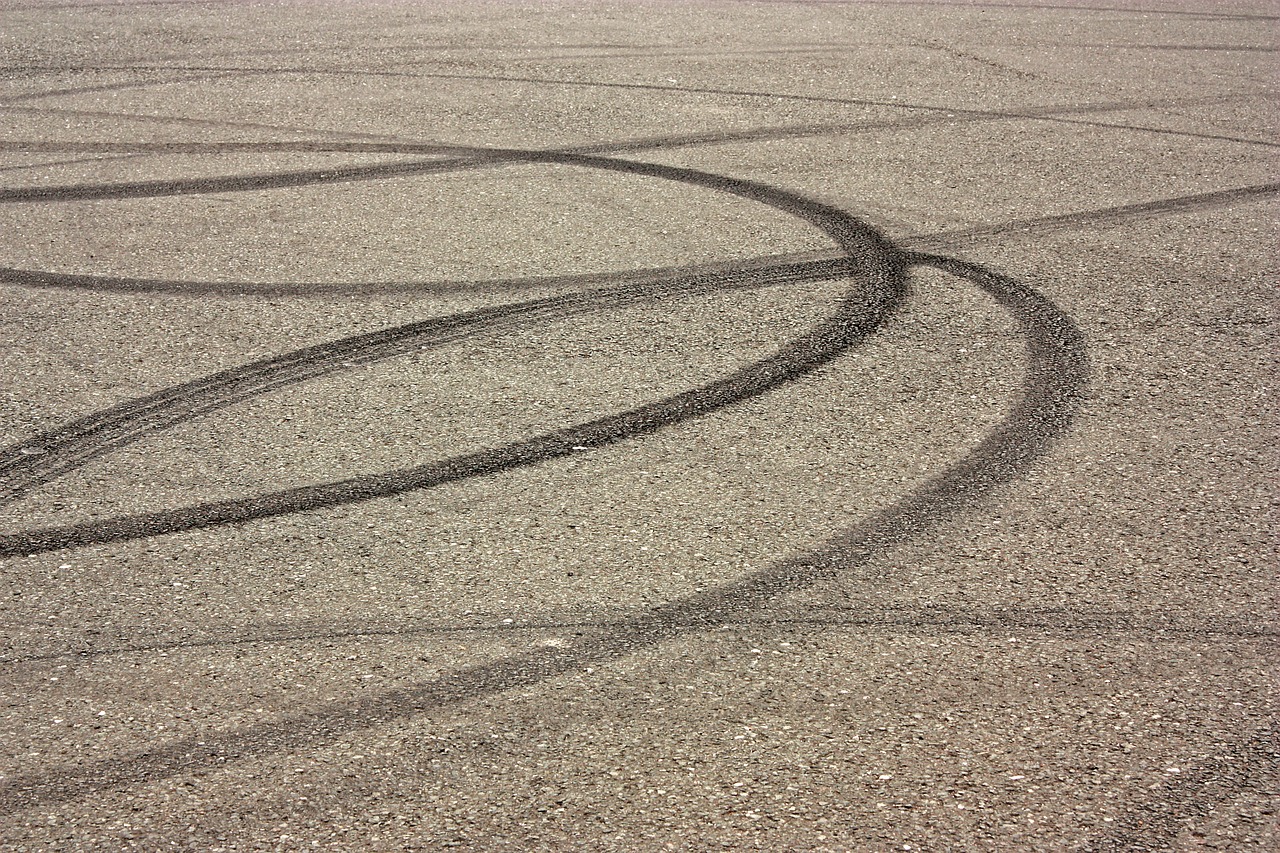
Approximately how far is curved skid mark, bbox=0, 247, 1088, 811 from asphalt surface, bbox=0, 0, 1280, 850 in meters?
0.01

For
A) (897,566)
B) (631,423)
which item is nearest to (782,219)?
(631,423)

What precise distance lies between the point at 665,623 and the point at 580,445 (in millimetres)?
1178

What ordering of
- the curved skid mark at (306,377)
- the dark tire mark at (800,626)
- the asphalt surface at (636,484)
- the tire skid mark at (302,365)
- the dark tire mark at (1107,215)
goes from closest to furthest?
the asphalt surface at (636,484)
the dark tire mark at (800,626)
the curved skid mark at (306,377)
the tire skid mark at (302,365)
the dark tire mark at (1107,215)

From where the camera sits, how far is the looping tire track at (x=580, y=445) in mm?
3258

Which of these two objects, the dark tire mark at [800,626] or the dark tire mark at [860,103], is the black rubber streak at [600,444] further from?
the dark tire mark at [860,103]

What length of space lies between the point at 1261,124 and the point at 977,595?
697 centimetres

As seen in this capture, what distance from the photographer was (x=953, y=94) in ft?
32.8

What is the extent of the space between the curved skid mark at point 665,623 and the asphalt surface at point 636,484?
1 centimetres

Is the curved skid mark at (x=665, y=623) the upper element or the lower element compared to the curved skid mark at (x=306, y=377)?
lower

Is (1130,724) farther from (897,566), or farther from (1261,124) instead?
(1261,124)

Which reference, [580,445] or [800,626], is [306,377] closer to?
[580,445]

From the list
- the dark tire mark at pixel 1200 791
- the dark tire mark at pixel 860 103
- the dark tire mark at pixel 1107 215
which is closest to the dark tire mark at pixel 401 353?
the dark tire mark at pixel 1107 215

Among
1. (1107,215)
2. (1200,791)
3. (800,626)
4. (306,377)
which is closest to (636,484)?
(800,626)

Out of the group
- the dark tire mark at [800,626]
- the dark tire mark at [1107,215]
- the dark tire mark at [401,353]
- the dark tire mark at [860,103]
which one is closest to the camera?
the dark tire mark at [800,626]
